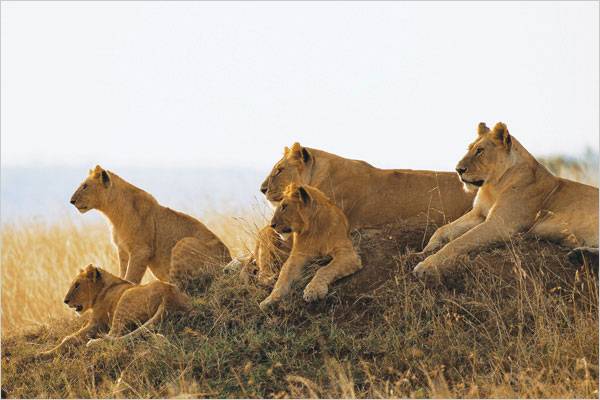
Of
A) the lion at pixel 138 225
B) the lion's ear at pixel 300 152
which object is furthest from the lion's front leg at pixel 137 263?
the lion's ear at pixel 300 152

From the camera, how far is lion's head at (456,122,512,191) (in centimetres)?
938

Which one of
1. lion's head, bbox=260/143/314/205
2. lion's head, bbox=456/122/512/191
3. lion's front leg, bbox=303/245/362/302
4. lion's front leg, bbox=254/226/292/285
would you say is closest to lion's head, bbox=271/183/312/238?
lion's front leg, bbox=303/245/362/302

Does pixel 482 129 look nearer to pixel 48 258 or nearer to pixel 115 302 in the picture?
pixel 115 302

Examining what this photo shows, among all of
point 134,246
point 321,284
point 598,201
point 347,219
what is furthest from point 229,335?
point 598,201

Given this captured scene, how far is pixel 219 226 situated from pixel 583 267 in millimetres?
8176

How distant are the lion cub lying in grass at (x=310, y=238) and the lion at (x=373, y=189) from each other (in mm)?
832

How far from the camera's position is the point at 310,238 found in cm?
933

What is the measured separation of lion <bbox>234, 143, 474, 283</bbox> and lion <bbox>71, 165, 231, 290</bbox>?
1.16 m

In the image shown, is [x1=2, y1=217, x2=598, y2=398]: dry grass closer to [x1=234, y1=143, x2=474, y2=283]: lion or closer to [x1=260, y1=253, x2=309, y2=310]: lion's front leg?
[x1=260, y1=253, x2=309, y2=310]: lion's front leg

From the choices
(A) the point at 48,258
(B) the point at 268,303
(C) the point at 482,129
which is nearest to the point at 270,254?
(B) the point at 268,303

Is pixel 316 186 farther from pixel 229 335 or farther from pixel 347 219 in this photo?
pixel 229 335

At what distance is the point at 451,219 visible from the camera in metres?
10.3

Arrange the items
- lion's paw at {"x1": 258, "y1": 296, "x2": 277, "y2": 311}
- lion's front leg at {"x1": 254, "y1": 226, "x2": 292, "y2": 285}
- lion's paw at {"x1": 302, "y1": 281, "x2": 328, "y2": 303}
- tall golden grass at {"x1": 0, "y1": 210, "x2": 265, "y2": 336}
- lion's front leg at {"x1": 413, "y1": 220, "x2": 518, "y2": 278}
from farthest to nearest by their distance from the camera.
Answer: tall golden grass at {"x1": 0, "y1": 210, "x2": 265, "y2": 336} < lion's front leg at {"x1": 254, "y1": 226, "x2": 292, "y2": 285} < lion's paw at {"x1": 258, "y1": 296, "x2": 277, "y2": 311} < lion's front leg at {"x1": 413, "y1": 220, "x2": 518, "y2": 278} < lion's paw at {"x1": 302, "y1": 281, "x2": 328, "y2": 303}

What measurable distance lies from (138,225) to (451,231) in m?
3.50
